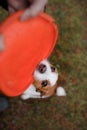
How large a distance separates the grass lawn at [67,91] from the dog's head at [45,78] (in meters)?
0.07

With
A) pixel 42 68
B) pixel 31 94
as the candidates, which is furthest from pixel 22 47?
pixel 31 94

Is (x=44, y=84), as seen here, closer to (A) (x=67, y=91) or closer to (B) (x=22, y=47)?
(A) (x=67, y=91)

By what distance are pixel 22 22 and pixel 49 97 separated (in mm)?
624

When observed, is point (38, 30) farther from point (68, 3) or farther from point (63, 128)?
point (68, 3)

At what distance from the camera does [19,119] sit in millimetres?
1476

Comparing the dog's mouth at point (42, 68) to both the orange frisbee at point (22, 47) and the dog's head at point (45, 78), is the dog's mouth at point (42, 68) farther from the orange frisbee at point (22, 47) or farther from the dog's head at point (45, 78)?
the orange frisbee at point (22, 47)

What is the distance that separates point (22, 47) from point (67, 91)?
57cm

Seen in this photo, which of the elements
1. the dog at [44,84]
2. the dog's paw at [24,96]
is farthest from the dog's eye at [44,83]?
the dog's paw at [24,96]

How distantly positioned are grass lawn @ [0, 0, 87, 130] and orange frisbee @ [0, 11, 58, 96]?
28 cm

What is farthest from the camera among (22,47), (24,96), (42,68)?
(24,96)

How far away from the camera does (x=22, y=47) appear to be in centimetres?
108

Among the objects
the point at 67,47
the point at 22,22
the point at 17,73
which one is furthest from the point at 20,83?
the point at 67,47

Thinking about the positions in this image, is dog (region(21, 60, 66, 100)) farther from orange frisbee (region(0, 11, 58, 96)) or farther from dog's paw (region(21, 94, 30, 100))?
orange frisbee (region(0, 11, 58, 96))

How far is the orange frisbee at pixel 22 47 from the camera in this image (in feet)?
3.22
